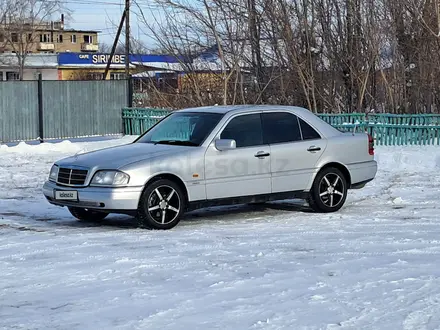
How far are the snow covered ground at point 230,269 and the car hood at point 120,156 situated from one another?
806mm

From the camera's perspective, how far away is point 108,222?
1112 cm

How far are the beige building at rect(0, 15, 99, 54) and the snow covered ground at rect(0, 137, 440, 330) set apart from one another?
63.8 metres

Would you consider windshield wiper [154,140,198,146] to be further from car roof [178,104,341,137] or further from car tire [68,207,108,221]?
car tire [68,207,108,221]

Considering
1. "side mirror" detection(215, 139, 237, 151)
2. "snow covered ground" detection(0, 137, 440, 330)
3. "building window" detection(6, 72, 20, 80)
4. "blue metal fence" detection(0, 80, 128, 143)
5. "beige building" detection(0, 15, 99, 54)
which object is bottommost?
"snow covered ground" detection(0, 137, 440, 330)

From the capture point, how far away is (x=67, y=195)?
404 inches

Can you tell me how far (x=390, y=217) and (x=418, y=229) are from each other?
111 cm

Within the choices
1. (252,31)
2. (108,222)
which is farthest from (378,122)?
(108,222)

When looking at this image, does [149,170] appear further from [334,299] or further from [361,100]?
[361,100]

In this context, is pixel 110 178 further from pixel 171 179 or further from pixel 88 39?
pixel 88 39

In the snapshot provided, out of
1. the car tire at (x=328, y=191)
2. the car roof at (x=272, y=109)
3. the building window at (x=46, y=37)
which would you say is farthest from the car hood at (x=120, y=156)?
the building window at (x=46, y=37)

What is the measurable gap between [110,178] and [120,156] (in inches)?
17.6

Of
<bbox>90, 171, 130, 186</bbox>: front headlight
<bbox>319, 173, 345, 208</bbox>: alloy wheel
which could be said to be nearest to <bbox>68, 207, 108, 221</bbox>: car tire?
<bbox>90, 171, 130, 186</bbox>: front headlight

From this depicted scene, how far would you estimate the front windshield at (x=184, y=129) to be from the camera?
35.4 ft

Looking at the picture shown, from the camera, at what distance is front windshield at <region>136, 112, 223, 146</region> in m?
10.8
